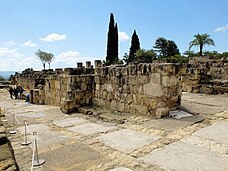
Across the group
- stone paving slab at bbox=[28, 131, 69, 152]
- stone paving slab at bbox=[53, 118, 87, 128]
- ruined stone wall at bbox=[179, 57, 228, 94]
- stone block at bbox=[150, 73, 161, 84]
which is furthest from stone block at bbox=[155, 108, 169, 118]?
ruined stone wall at bbox=[179, 57, 228, 94]

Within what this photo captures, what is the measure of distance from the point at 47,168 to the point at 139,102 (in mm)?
3119

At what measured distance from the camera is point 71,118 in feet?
18.4

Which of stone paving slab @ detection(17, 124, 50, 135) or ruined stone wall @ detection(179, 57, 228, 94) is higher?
ruined stone wall @ detection(179, 57, 228, 94)

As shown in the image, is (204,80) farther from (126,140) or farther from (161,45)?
(161,45)

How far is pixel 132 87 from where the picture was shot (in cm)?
558

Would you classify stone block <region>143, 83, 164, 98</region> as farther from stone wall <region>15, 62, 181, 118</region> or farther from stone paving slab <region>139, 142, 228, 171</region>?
stone paving slab <region>139, 142, 228, 171</region>

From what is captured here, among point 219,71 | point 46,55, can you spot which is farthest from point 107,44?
point 219,71

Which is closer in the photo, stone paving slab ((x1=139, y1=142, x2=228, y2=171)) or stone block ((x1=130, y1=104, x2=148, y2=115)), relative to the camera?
stone paving slab ((x1=139, y1=142, x2=228, y2=171))

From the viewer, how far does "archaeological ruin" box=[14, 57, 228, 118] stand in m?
4.98

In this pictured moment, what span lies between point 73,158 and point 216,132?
2.55 meters

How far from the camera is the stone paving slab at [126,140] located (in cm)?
338

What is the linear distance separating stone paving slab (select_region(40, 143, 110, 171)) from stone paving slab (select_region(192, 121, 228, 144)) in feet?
5.95

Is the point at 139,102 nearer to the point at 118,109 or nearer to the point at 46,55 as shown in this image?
the point at 118,109

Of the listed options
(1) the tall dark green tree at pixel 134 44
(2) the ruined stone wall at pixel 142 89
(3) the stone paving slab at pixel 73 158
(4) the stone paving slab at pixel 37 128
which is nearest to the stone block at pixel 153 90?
(2) the ruined stone wall at pixel 142 89
